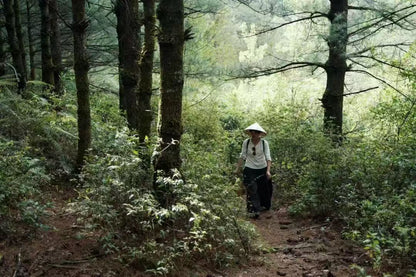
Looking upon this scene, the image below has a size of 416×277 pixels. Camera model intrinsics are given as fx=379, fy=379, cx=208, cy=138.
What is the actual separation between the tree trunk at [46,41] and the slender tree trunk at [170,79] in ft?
16.3

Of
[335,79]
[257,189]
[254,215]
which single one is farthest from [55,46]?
[335,79]

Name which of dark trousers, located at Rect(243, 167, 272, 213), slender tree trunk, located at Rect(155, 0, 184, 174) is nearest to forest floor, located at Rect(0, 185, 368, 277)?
dark trousers, located at Rect(243, 167, 272, 213)

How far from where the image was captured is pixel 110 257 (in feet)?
13.4

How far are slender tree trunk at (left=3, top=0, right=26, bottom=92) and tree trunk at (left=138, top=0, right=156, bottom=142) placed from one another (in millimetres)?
4029

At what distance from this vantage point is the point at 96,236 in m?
4.55

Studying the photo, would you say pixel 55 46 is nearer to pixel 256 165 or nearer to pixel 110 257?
pixel 256 165

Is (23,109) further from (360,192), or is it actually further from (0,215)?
(360,192)

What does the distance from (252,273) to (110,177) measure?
2.14 metres

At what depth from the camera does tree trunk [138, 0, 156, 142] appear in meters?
6.44

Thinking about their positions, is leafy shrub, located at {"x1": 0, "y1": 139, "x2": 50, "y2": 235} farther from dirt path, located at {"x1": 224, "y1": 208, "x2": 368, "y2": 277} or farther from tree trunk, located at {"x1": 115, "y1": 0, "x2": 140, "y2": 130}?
tree trunk, located at {"x1": 115, "y1": 0, "x2": 140, "y2": 130}

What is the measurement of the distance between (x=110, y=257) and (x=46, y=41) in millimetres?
6747

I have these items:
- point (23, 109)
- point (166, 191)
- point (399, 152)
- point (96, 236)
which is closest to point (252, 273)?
point (166, 191)

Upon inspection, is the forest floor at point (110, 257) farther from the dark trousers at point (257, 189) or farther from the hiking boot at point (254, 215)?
the dark trousers at point (257, 189)

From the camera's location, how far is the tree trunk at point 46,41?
888cm
